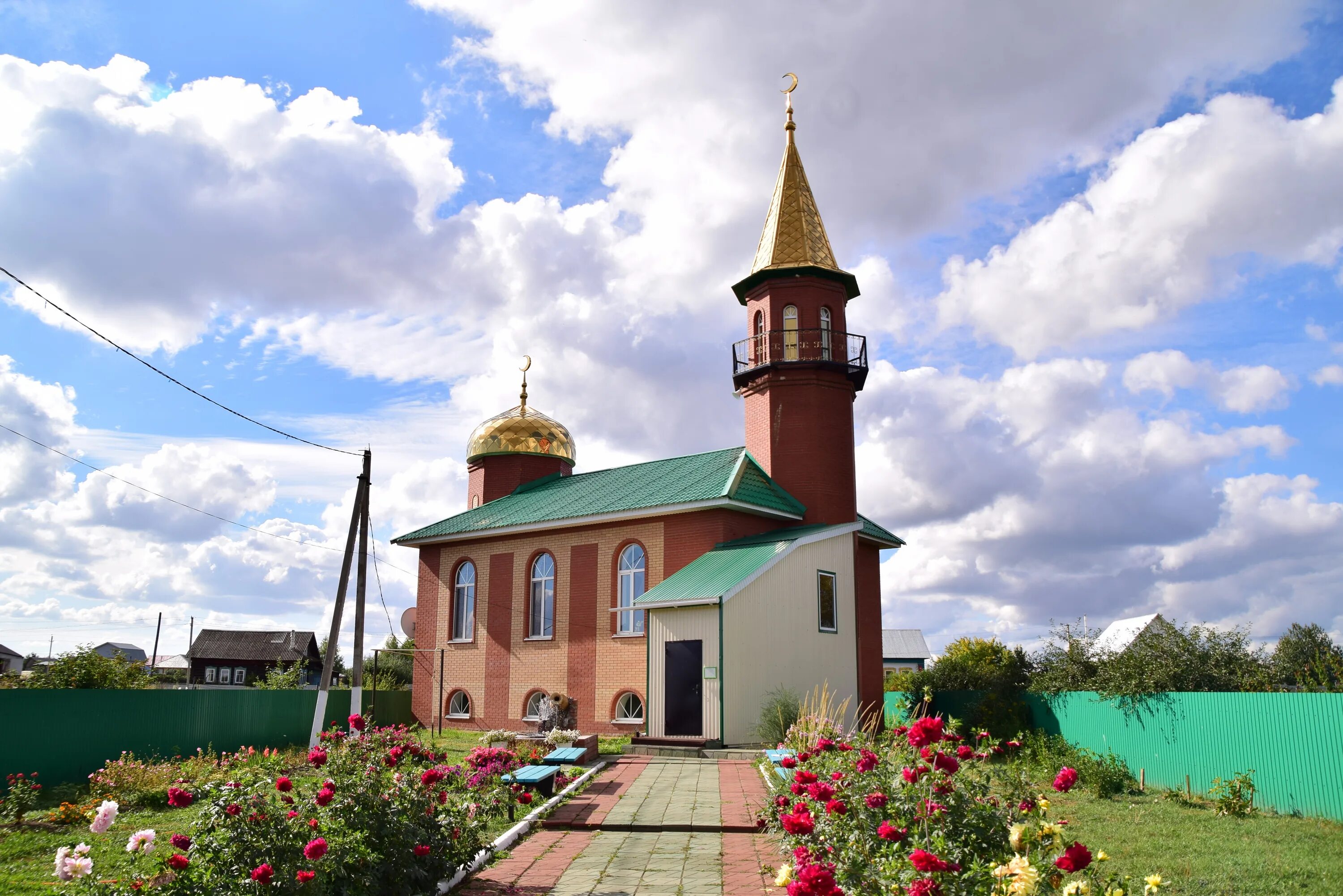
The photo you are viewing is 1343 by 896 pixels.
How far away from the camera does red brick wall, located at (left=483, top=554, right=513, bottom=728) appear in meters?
24.0

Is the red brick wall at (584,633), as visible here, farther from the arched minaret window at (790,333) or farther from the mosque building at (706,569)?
the arched minaret window at (790,333)

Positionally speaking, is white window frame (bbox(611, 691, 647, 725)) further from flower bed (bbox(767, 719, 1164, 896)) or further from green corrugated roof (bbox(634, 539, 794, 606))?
flower bed (bbox(767, 719, 1164, 896))

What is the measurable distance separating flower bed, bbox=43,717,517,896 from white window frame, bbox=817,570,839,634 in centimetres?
1258

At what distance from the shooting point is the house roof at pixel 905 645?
61.9m

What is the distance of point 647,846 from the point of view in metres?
8.74

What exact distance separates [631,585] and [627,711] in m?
2.68

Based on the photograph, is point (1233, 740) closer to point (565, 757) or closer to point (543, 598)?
point (565, 757)

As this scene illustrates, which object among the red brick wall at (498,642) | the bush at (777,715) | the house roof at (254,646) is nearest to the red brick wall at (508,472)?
the red brick wall at (498,642)

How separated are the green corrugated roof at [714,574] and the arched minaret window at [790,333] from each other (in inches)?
202

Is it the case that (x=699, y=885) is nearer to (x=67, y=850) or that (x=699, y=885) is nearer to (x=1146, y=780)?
(x=67, y=850)

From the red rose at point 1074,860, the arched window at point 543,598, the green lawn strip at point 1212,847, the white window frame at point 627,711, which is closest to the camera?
the red rose at point 1074,860

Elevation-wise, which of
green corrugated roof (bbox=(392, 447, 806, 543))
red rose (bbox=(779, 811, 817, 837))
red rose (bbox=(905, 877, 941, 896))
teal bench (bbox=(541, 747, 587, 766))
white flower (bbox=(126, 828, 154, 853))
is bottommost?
teal bench (bbox=(541, 747, 587, 766))

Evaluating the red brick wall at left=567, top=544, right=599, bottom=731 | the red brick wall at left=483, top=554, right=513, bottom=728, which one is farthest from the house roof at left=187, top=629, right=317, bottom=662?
the red brick wall at left=567, top=544, right=599, bottom=731

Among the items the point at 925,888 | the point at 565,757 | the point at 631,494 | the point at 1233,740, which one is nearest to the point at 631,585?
the point at 631,494
